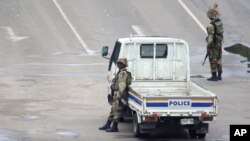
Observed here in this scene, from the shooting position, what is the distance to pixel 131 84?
1806 centimetres

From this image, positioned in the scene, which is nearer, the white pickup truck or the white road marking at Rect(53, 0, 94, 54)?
the white pickup truck

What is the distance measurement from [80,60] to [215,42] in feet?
21.4

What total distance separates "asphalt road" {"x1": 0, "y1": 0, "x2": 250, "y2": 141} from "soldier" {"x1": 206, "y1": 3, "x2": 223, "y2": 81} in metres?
0.64

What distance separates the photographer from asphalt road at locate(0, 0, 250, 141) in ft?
59.9

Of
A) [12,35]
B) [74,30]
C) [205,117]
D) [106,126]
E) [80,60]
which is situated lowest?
[106,126]

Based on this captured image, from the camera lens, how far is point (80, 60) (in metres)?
30.0

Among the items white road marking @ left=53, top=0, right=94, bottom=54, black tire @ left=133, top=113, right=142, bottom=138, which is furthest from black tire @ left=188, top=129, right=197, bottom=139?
white road marking @ left=53, top=0, right=94, bottom=54

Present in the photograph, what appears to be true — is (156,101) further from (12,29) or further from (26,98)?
(12,29)

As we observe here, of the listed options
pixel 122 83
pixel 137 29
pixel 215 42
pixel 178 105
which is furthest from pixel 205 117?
pixel 137 29

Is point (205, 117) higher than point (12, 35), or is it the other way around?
point (12, 35)

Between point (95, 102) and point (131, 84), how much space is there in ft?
13.0

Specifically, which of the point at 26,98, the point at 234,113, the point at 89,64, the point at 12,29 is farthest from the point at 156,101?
the point at 12,29

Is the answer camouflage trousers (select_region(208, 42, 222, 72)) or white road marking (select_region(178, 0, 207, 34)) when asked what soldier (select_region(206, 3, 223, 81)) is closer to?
camouflage trousers (select_region(208, 42, 222, 72))

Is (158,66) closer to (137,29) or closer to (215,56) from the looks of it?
(215,56)
